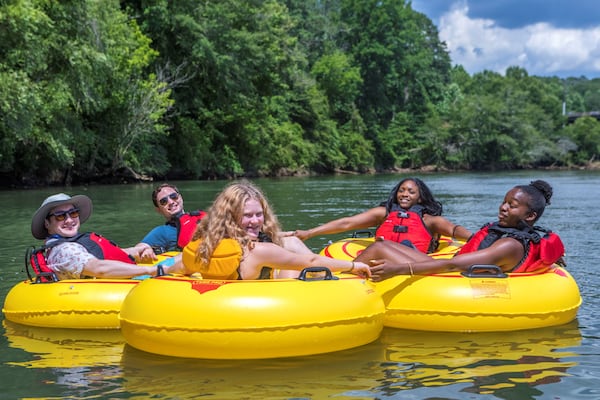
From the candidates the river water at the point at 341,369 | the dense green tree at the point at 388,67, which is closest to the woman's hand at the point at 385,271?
the river water at the point at 341,369

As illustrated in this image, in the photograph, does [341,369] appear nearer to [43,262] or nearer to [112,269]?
[112,269]

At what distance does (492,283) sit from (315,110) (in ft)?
121

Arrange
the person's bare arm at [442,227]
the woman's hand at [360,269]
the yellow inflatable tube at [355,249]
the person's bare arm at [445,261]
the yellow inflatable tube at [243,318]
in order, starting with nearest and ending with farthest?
1. the yellow inflatable tube at [243,318]
2. the woman's hand at [360,269]
3. the person's bare arm at [445,261]
4. the yellow inflatable tube at [355,249]
5. the person's bare arm at [442,227]

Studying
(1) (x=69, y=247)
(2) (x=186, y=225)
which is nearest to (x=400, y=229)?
(2) (x=186, y=225)

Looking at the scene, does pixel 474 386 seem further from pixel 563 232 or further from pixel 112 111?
pixel 112 111

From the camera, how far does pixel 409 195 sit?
633 cm

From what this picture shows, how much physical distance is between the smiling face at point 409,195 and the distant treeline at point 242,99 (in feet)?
43.4

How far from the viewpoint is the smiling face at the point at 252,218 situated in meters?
4.29

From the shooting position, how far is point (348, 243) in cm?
644

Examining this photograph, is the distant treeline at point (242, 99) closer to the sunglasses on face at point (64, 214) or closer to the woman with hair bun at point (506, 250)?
the sunglasses on face at point (64, 214)

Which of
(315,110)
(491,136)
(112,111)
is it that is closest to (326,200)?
(112,111)

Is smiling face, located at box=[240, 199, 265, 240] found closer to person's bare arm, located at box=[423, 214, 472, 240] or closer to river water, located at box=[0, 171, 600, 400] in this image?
river water, located at box=[0, 171, 600, 400]

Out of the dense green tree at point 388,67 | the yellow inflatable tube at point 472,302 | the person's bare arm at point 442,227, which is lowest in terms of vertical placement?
the yellow inflatable tube at point 472,302

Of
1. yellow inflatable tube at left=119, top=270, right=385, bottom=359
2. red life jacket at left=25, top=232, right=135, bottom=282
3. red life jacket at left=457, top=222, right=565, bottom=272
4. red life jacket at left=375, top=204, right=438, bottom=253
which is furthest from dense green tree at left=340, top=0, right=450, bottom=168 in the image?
yellow inflatable tube at left=119, top=270, right=385, bottom=359
